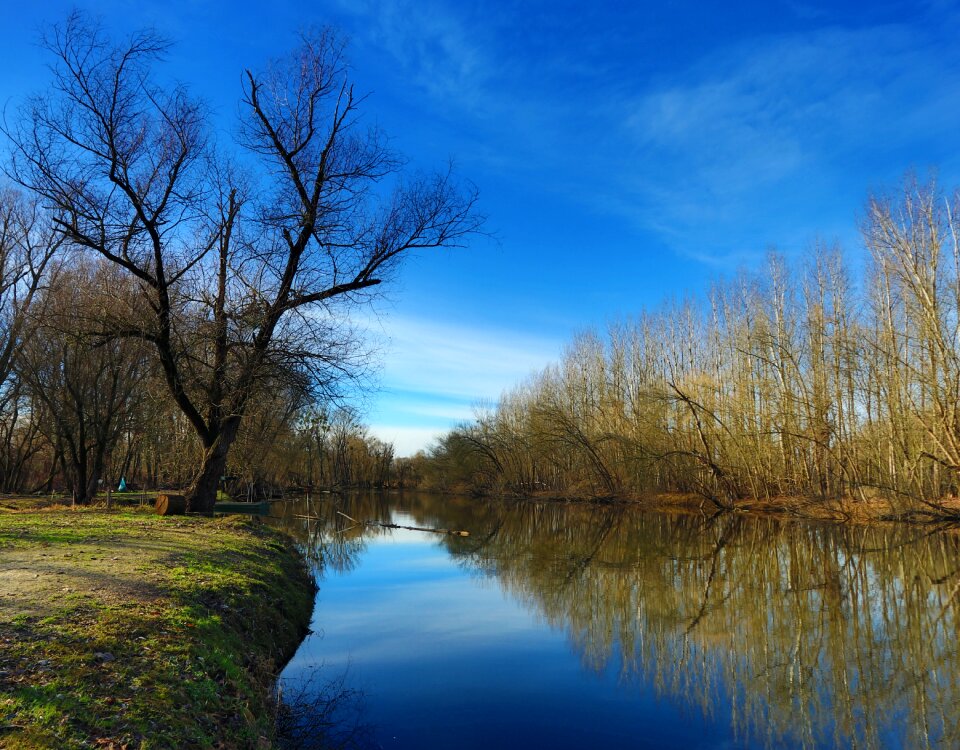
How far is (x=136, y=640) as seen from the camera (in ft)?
17.8

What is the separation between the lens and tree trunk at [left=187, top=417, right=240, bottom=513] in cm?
1534

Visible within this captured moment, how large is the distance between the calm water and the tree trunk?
11.6 ft

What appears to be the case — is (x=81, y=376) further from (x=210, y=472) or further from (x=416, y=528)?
(x=416, y=528)

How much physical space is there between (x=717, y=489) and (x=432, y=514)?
16.6 metres

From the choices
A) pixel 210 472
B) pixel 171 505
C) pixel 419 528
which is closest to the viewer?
pixel 171 505

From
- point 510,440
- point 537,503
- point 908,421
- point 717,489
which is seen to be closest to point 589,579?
point 908,421

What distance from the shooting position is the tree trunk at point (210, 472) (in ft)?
50.3

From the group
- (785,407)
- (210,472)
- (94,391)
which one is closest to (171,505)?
(210,472)

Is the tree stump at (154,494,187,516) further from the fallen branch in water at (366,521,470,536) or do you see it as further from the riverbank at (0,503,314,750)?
the fallen branch in water at (366,521,470,536)

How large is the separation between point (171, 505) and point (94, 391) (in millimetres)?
10002

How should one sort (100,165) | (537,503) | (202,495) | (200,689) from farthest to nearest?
(537,503) < (202,495) < (100,165) < (200,689)

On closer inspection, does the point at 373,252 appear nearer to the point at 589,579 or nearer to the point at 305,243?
the point at 305,243

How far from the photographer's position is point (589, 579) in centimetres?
1364

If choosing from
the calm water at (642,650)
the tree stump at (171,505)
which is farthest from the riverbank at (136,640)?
the tree stump at (171,505)
